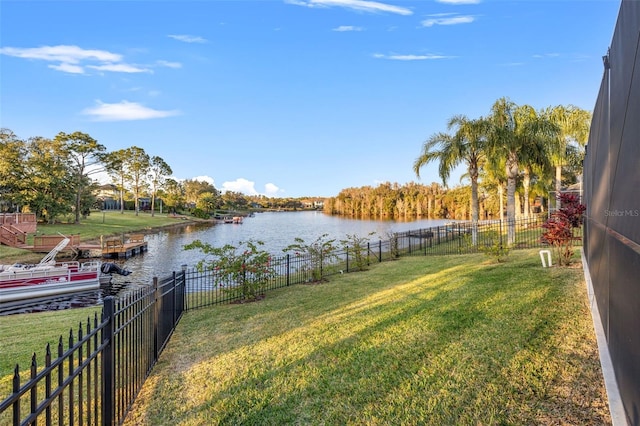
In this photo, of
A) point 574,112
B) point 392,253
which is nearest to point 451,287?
point 392,253

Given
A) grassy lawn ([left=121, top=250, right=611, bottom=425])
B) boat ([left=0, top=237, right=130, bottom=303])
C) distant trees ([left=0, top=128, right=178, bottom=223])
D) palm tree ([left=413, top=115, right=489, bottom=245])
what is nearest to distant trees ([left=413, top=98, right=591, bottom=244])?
palm tree ([left=413, top=115, right=489, bottom=245])

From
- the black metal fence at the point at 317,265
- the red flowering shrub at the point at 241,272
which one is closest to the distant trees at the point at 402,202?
the black metal fence at the point at 317,265

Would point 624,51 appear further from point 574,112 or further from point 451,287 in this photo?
point 574,112

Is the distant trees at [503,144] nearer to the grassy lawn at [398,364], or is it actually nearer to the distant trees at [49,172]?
the grassy lawn at [398,364]

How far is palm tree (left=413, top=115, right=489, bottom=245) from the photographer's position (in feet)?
58.3

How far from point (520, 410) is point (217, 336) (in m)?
4.43

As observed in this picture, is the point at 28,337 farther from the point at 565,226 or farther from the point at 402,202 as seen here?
the point at 402,202

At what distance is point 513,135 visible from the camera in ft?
55.9

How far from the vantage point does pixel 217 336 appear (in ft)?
19.2

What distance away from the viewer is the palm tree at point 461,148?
17766 millimetres

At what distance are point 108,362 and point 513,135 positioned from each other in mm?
18495

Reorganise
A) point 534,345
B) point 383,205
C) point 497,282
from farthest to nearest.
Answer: point 383,205, point 497,282, point 534,345

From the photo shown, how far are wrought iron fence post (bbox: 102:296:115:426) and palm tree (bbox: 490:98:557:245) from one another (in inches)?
684

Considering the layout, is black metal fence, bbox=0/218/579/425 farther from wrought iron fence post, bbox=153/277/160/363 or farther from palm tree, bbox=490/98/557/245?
palm tree, bbox=490/98/557/245
